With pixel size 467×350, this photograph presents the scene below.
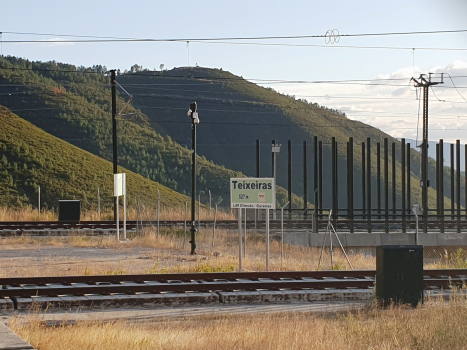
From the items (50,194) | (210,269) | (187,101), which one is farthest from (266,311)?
(187,101)

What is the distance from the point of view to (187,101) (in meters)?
120

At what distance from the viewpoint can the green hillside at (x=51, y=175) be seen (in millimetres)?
51062

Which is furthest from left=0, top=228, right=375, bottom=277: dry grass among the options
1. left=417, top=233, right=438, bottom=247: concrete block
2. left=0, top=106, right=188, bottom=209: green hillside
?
left=0, top=106, right=188, bottom=209: green hillside

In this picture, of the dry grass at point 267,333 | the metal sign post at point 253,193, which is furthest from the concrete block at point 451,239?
the dry grass at point 267,333

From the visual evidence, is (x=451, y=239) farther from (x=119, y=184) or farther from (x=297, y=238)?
(x=119, y=184)

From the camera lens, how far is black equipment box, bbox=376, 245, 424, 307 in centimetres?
1265

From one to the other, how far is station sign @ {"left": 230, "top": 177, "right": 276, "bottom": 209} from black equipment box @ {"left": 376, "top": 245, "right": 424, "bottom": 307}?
17.4 ft

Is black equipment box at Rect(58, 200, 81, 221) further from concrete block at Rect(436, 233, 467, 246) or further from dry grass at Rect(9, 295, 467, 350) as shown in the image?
dry grass at Rect(9, 295, 467, 350)

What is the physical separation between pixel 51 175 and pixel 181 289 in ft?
138

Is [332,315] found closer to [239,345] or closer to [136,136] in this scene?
[239,345]

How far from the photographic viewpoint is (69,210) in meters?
35.1

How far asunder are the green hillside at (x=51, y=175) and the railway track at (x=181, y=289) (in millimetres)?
35978

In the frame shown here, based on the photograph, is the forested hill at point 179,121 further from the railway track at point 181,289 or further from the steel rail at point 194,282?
the railway track at point 181,289

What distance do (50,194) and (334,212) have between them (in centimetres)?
2527
